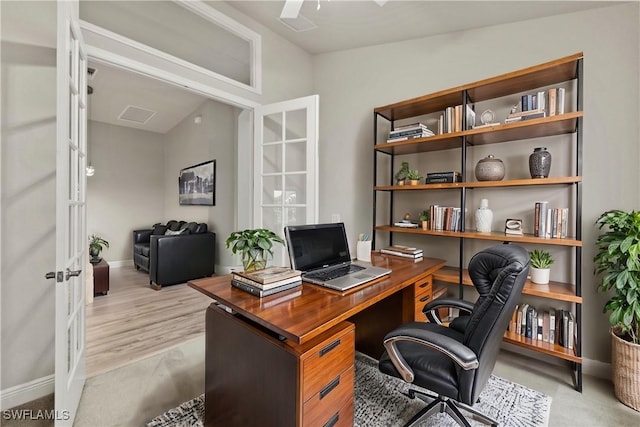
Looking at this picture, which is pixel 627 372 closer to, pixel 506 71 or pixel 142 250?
pixel 506 71

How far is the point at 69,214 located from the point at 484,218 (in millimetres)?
2710

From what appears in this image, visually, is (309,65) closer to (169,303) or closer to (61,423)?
(169,303)

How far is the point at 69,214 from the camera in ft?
4.84

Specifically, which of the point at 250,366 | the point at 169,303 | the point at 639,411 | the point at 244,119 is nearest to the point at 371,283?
the point at 250,366

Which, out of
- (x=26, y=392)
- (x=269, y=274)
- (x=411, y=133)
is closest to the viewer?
(x=269, y=274)

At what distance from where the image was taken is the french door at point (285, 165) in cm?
267

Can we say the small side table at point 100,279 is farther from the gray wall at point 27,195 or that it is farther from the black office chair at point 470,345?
the black office chair at point 470,345

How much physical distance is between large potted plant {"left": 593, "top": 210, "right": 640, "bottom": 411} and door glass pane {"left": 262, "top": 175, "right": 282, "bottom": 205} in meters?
2.49

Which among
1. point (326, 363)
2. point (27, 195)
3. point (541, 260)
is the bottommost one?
point (326, 363)

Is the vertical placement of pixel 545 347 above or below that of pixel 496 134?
below

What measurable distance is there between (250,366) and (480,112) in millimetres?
2593

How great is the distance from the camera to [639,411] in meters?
1.69

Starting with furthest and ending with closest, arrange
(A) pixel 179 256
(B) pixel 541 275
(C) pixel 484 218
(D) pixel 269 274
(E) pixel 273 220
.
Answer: (A) pixel 179 256 < (E) pixel 273 220 < (C) pixel 484 218 < (B) pixel 541 275 < (D) pixel 269 274

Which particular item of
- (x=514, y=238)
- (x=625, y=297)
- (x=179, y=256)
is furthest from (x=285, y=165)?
(x=625, y=297)
